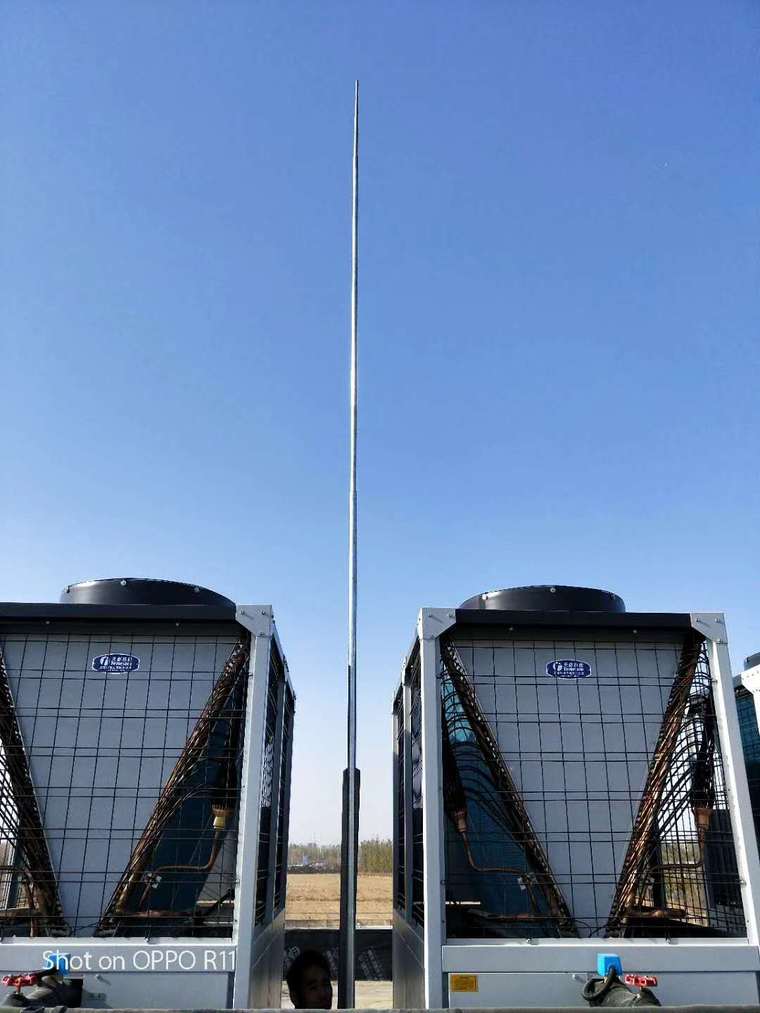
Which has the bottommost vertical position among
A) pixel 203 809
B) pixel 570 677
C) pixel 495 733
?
pixel 203 809

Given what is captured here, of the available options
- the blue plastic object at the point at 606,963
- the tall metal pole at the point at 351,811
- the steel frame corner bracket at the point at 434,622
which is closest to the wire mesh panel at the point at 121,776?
the tall metal pole at the point at 351,811

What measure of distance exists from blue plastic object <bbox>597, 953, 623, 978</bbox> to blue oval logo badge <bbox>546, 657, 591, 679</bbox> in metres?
1.76

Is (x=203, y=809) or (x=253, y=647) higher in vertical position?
(x=253, y=647)

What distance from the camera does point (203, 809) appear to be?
5.62 m

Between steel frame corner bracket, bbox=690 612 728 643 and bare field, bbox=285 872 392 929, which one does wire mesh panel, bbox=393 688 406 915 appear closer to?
steel frame corner bracket, bbox=690 612 728 643

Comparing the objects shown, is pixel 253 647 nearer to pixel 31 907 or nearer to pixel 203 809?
pixel 203 809

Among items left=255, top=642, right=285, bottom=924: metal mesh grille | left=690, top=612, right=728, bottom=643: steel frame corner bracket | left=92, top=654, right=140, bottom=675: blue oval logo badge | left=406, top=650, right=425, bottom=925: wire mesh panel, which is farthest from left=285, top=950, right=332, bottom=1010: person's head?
left=690, top=612, right=728, bottom=643: steel frame corner bracket

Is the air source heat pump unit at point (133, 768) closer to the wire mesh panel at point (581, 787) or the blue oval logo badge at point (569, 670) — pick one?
the wire mesh panel at point (581, 787)

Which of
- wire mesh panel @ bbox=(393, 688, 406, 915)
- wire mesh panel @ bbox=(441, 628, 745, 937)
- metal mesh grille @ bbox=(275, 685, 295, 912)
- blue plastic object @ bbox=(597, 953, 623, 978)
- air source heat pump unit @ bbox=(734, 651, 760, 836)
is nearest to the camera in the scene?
blue plastic object @ bbox=(597, 953, 623, 978)

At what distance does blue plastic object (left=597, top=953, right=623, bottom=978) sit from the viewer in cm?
447

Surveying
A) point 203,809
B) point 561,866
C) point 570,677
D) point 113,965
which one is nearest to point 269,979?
point 203,809

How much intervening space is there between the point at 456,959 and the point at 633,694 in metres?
2.13

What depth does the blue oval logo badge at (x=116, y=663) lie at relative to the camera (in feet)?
18.5

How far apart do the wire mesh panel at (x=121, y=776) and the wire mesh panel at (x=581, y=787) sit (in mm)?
1621
